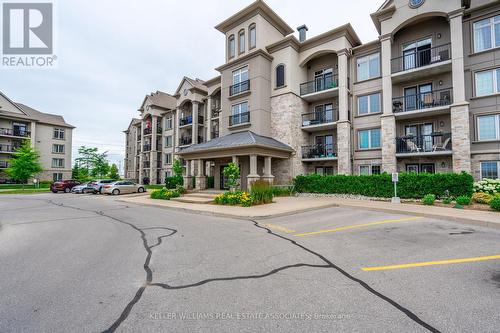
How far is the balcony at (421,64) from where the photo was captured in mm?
16656

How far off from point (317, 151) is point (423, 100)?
341 inches

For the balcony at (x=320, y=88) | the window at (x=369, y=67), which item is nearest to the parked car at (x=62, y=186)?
the balcony at (x=320, y=88)

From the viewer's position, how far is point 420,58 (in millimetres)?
18562

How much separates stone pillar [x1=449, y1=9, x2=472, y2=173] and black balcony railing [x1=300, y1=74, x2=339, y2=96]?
7905 millimetres

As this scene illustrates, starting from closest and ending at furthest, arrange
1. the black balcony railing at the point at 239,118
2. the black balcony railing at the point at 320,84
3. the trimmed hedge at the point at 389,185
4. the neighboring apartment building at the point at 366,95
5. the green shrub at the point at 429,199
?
1. the green shrub at the point at 429,199
2. the trimmed hedge at the point at 389,185
3. the neighboring apartment building at the point at 366,95
4. the black balcony railing at the point at 320,84
5. the black balcony railing at the point at 239,118

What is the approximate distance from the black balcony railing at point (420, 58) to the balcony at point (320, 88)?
15.0 ft

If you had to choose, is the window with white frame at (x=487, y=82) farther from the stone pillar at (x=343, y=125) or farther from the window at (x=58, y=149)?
the window at (x=58, y=149)

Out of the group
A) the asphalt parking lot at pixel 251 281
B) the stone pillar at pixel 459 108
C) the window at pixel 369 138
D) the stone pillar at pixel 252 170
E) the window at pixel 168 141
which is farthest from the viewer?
the window at pixel 168 141

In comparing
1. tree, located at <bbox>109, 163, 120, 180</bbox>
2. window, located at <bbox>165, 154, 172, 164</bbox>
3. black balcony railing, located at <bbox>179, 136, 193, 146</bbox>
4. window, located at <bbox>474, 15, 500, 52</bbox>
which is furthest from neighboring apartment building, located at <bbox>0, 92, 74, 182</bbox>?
window, located at <bbox>474, 15, 500, 52</bbox>

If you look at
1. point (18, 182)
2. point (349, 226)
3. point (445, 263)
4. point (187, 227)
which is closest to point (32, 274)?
point (187, 227)

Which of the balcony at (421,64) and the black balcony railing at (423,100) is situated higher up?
the balcony at (421,64)

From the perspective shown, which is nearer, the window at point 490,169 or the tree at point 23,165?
the window at point 490,169

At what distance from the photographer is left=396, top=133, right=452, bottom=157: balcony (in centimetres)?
1620

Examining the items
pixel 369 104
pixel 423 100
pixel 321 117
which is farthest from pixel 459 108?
pixel 321 117
